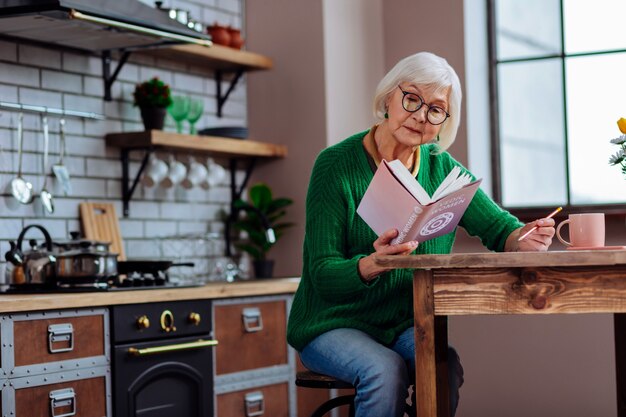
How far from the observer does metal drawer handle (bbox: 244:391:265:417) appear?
396cm

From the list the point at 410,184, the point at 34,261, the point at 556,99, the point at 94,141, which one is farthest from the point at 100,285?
the point at 556,99

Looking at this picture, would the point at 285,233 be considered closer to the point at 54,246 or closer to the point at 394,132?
the point at 54,246

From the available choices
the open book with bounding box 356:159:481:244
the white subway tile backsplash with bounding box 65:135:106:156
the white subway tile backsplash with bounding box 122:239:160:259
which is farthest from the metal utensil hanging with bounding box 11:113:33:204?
the open book with bounding box 356:159:481:244

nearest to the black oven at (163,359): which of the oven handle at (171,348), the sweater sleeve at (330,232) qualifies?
the oven handle at (171,348)

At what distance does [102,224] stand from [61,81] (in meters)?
0.59

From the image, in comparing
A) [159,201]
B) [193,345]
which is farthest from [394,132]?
[159,201]

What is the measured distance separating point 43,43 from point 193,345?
1301 mm

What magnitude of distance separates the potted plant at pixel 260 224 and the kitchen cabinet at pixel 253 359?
0.53 metres

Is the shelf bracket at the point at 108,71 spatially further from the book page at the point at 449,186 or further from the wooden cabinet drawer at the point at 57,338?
the book page at the point at 449,186

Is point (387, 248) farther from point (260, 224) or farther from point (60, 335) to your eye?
point (260, 224)

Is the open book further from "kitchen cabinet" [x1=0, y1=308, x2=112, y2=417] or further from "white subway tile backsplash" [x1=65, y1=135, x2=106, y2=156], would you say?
"white subway tile backsplash" [x1=65, y1=135, x2=106, y2=156]

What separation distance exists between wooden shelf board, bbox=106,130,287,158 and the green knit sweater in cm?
143

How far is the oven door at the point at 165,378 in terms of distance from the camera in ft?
11.2

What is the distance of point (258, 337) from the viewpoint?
159 inches
